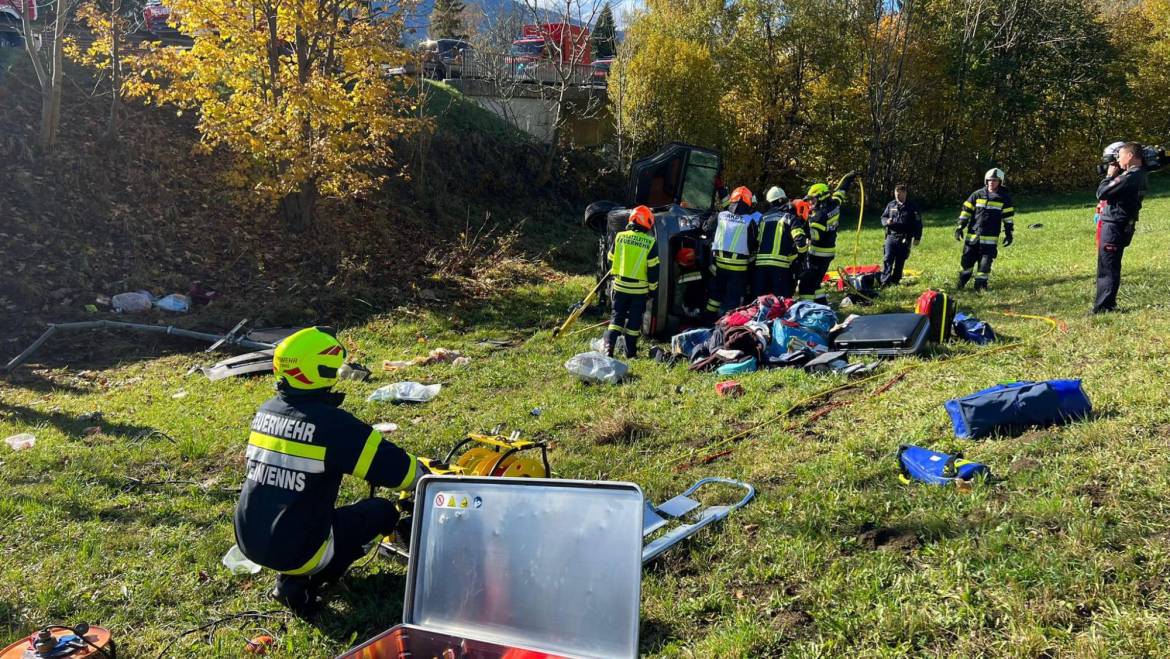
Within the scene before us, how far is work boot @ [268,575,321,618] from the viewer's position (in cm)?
396

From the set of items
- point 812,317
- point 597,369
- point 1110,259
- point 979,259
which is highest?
point 1110,259

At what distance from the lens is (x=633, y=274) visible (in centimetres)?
862

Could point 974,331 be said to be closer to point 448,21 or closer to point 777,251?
point 777,251

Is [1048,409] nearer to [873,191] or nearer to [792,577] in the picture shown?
[792,577]

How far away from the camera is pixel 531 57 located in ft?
81.0

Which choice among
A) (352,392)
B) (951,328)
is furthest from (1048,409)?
(352,392)

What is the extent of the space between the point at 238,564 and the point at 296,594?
28.9 inches

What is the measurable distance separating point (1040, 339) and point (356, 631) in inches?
254

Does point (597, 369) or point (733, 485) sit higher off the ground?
point (733, 485)

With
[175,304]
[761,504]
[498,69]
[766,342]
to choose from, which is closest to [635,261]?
[766,342]

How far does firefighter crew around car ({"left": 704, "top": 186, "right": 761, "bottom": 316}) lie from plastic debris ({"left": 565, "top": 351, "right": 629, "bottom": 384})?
7.24ft

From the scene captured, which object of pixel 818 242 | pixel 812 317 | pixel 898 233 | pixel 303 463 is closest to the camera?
pixel 303 463

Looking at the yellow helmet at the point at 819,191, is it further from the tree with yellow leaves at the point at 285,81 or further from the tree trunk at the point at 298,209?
the tree trunk at the point at 298,209

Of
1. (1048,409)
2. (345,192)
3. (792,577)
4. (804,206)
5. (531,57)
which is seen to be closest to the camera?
(792,577)
